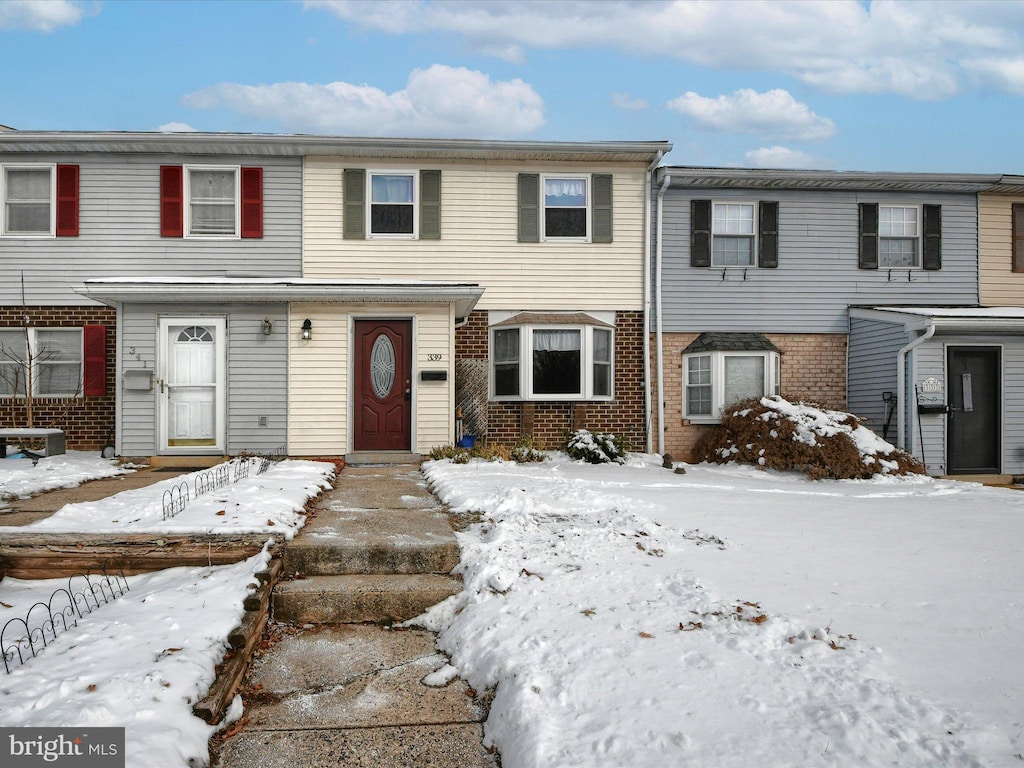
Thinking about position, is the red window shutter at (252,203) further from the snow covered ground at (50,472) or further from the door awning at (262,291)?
the snow covered ground at (50,472)

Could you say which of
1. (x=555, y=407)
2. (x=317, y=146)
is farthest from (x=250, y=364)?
(x=555, y=407)

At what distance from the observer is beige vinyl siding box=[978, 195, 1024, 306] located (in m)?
13.7

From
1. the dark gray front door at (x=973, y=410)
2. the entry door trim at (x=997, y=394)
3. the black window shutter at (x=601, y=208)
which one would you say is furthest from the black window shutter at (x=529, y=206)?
the dark gray front door at (x=973, y=410)

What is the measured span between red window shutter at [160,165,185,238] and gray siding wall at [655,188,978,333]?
28.0 feet

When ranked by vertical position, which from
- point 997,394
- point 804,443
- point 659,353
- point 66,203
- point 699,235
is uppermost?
point 66,203

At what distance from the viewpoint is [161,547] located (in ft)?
15.6

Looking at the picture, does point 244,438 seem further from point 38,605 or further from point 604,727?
point 604,727

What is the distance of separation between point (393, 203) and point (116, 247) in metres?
4.77

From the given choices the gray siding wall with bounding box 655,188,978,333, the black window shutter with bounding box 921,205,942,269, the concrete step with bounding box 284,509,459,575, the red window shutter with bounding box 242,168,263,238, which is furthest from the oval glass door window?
the black window shutter with bounding box 921,205,942,269

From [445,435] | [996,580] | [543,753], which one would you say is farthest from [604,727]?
[445,435]

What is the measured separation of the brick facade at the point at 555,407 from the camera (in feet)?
40.8

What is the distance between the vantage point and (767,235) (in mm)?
13266

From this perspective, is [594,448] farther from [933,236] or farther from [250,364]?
[933,236]

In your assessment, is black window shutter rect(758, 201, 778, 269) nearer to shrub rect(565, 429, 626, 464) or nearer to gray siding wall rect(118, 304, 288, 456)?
shrub rect(565, 429, 626, 464)
